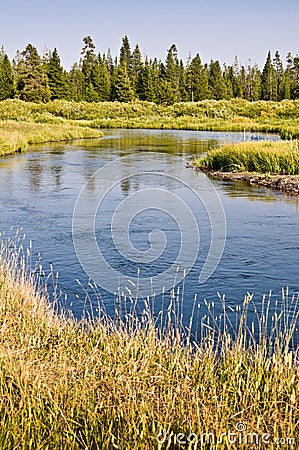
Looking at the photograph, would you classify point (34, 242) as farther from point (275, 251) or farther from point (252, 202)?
point (252, 202)

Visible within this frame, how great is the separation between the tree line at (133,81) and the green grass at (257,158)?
1995 inches

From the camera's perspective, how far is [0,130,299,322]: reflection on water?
8587 mm

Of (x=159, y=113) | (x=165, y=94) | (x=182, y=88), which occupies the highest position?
(x=182, y=88)

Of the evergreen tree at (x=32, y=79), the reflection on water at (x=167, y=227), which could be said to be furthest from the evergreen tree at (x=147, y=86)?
the reflection on water at (x=167, y=227)

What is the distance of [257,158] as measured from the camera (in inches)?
786

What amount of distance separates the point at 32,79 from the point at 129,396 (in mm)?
68522

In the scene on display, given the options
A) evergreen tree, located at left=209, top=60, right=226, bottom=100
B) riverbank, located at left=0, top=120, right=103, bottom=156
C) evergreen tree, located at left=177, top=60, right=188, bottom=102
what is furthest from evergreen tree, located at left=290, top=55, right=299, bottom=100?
riverbank, located at left=0, top=120, right=103, bottom=156

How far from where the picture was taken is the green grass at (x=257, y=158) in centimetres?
1886

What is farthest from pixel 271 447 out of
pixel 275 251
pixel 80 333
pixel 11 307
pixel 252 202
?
pixel 252 202

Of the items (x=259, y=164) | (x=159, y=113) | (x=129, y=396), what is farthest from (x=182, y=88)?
(x=129, y=396)

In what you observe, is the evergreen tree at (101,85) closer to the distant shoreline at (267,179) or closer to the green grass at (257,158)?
the green grass at (257,158)

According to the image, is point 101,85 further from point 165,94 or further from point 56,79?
point 165,94

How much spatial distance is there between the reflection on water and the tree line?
49.1 meters

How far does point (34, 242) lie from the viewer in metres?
11.0
